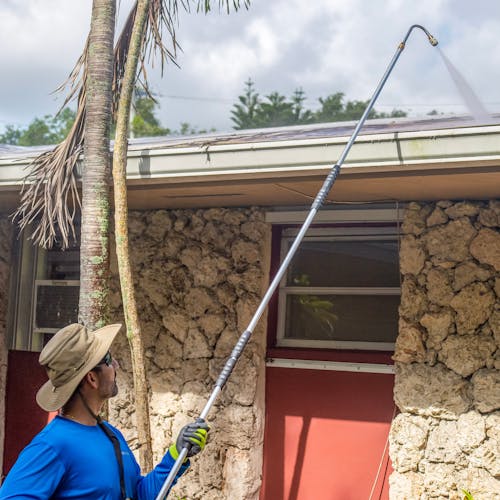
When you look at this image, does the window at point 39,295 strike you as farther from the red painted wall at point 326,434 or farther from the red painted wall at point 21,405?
the red painted wall at point 326,434

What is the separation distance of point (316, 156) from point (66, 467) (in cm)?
242

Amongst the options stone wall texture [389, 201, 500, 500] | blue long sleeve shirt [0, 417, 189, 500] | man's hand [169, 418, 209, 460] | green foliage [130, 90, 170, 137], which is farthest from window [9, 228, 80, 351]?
green foliage [130, 90, 170, 137]

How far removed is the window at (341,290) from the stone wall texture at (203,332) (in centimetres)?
31

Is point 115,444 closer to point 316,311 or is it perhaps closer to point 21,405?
point 316,311

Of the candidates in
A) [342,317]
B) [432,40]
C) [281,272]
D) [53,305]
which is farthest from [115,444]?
[53,305]

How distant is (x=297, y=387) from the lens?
6.04 m

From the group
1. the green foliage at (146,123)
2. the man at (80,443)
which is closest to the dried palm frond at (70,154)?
the man at (80,443)

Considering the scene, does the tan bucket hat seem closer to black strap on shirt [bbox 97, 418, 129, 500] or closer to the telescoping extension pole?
black strap on shirt [bbox 97, 418, 129, 500]

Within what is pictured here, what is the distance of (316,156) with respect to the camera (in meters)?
4.55

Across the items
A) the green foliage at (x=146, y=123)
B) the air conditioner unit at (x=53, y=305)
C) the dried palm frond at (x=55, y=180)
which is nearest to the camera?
the dried palm frond at (x=55, y=180)

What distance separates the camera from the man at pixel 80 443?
8.64 ft

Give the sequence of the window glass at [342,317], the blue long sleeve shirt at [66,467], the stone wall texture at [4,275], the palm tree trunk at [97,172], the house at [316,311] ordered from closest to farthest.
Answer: the blue long sleeve shirt at [66,467] → the palm tree trunk at [97,172] → the house at [316,311] → the window glass at [342,317] → the stone wall texture at [4,275]

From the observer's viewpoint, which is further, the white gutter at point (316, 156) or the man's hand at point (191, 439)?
the white gutter at point (316, 156)

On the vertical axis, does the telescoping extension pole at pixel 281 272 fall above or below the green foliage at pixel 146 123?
below
